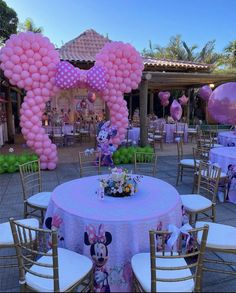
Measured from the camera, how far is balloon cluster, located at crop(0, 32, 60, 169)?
6.57m

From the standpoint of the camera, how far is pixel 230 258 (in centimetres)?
329

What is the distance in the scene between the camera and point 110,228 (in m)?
2.42

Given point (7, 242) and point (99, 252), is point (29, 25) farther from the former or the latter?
point (99, 252)

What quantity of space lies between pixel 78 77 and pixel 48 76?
29.5 inches

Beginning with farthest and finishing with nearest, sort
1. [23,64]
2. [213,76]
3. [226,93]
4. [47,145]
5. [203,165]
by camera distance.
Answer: [213,76], [47,145], [23,64], [226,93], [203,165]

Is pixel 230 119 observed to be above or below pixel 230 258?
above

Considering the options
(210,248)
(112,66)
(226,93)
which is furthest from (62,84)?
(210,248)

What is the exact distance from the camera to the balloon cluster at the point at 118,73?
7.56 metres

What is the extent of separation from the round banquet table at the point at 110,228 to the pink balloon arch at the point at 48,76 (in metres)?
4.52

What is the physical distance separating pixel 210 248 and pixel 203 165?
1642mm

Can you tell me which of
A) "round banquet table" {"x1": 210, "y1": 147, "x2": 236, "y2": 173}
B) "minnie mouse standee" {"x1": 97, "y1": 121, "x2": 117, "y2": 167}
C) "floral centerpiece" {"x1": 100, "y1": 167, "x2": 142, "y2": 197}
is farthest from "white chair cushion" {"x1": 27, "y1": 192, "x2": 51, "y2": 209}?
"round banquet table" {"x1": 210, "y1": 147, "x2": 236, "y2": 173}

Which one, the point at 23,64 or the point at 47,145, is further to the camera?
the point at 47,145

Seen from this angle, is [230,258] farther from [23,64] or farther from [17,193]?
[23,64]

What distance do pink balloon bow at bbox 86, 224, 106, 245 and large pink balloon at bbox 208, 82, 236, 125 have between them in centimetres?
399
